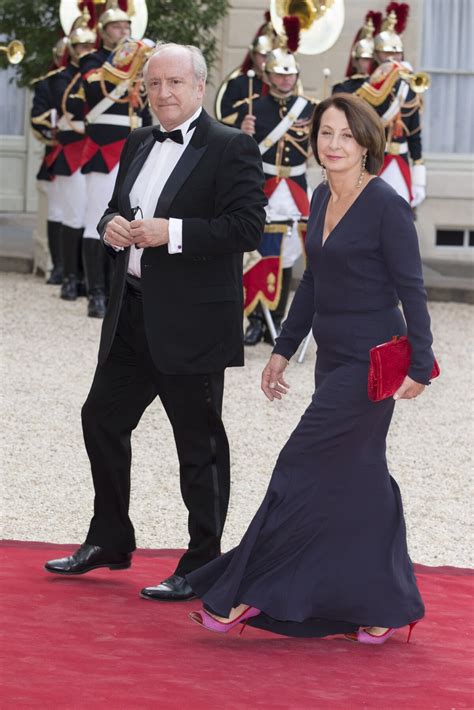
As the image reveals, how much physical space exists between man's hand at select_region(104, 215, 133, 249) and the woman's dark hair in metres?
0.59

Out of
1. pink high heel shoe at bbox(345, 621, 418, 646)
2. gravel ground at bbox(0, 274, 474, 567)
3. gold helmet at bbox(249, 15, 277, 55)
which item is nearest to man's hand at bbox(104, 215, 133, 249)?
pink high heel shoe at bbox(345, 621, 418, 646)

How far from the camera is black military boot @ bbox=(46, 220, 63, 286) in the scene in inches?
469

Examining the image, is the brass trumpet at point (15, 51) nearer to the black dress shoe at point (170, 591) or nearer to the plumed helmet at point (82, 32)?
the plumed helmet at point (82, 32)

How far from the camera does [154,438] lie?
7.19 m

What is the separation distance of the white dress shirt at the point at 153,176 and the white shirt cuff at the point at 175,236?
0.15m

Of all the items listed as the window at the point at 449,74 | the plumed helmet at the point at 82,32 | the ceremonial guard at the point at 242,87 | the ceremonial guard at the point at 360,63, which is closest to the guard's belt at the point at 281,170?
the ceremonial guard at the point at 242,87

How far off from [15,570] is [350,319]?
1306mm

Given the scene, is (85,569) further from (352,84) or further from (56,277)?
(56,277)

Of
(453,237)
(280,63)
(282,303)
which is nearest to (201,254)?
(280,63)

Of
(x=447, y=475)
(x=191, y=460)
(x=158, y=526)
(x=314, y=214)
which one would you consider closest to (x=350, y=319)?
(x=314, y=214)

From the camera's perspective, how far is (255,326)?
975 centimetres

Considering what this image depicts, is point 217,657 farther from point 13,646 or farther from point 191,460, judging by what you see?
point 191,460

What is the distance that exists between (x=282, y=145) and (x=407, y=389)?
5.44 meters

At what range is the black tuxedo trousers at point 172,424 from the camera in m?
4.58
